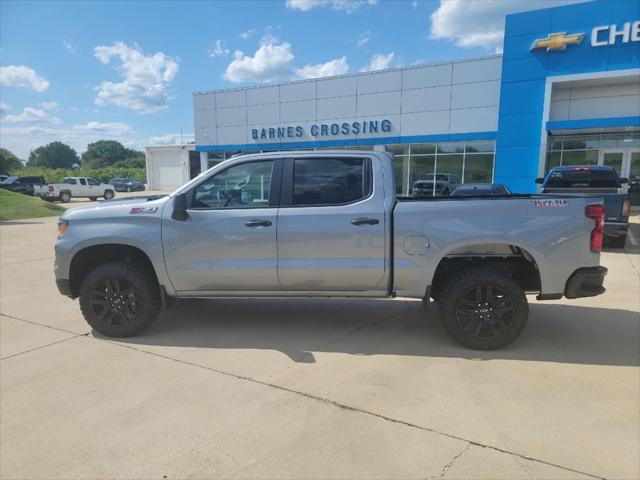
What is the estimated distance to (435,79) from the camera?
2270cm

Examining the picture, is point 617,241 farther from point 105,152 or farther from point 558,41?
point 105,152

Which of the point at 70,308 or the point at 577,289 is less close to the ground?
the point at 577,289

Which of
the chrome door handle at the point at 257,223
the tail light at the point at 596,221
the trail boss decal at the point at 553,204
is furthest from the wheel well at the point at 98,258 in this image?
the tail light at the point at 596,221

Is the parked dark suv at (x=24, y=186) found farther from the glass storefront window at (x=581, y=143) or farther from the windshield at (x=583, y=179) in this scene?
the glass storefront window at (x=581, y=143)

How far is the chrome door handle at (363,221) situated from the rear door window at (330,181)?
0.73 ft

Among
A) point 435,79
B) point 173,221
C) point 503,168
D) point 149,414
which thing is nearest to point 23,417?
point 149,414

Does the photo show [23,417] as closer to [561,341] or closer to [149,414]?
[149,414]

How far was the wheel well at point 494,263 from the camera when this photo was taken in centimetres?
435

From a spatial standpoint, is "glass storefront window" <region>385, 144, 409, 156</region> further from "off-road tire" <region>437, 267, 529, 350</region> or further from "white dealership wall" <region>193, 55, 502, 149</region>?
"off-road tire" <region>437, 267, 529, 350</region>

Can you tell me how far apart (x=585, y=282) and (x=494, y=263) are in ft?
2.65

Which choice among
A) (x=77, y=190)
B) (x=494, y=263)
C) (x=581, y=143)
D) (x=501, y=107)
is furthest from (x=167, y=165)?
(x=494, y=263)

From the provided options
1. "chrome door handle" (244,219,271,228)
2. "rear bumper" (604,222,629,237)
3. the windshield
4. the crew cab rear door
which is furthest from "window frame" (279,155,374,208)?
the windshield

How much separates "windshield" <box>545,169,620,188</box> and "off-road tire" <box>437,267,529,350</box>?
7808 mm

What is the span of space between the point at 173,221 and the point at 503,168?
19.7 meters
